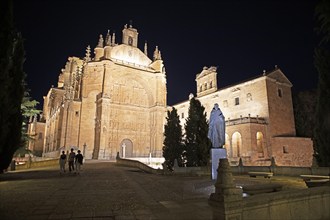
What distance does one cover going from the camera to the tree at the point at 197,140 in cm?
1811

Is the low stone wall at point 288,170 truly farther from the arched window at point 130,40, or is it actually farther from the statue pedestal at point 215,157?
the arched window at point 130,40

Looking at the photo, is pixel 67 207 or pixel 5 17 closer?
pixel 67 207

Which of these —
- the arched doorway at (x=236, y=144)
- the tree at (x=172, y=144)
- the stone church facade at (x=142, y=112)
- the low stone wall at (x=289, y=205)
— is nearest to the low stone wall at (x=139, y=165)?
the tree at (x=172, y=144)

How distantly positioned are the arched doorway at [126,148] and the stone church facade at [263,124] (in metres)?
15.3

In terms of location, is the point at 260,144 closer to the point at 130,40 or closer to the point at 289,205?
the point at 289,205

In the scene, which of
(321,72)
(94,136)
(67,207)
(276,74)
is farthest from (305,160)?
(67,207)

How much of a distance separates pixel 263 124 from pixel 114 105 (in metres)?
22.6

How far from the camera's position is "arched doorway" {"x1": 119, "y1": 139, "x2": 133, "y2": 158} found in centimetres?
3456

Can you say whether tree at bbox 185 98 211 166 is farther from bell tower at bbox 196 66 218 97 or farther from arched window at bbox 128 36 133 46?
arched window at bbox 128 36 133 46

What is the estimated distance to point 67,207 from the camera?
5.58 meters

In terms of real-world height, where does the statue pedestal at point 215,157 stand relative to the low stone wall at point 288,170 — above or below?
above

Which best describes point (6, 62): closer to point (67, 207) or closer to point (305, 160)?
point (67, 207)

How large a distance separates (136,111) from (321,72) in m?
27.1

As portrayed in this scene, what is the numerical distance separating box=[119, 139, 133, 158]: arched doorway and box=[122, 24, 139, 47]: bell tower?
18.6 meters
